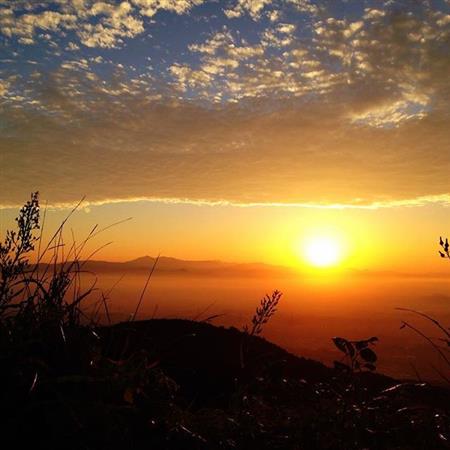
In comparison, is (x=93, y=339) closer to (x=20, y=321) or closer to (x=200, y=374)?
(x=20, y=321)

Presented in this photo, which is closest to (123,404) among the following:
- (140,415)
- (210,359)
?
(140,415)

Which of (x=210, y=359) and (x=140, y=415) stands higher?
(x=140, y=415)

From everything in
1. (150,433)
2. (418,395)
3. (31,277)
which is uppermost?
(31,277)

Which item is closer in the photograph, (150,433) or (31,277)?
(150,433)

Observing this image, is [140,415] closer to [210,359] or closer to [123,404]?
[123,404]

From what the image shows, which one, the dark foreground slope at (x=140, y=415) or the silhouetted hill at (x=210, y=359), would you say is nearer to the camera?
the dark foreground slope at (x=140, y=415)

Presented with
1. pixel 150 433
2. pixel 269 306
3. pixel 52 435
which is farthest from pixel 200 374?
pixel 52 435

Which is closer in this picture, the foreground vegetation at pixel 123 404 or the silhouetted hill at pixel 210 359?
the foreground vegetation at pixel 123 404

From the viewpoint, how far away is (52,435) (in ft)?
9.57

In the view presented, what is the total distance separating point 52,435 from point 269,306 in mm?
2310

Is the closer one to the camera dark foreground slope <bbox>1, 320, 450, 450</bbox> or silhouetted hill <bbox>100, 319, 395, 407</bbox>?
dark foreground slope <bbox>1, 320, 450, 450</bbox>

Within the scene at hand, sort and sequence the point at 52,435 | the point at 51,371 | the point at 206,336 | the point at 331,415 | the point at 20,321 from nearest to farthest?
the point at 52,435
the point at 51,371
the point at 20,321
the point at 331,415
the point at 206,336

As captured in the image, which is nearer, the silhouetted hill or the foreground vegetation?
the foreground vegetation

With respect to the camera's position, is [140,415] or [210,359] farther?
[210,359]
